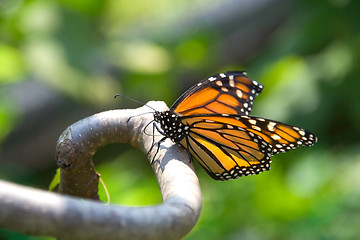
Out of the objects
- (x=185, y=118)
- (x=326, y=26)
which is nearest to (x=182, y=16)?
(x=326, y=26)

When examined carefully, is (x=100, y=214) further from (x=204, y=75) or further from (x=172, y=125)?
(x=204, y=75)

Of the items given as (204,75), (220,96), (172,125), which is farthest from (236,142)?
(204,75)

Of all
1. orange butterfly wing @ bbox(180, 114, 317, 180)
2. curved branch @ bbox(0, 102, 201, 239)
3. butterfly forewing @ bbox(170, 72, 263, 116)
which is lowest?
curved branch @ bbox(0, 102, 201, 239)

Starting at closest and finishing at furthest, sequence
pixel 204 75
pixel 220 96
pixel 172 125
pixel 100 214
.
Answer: pixel 100 214 → pixel 172 125 → pixel 220 96 → pixel 204 75

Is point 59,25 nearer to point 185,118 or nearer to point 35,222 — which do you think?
point 185,118

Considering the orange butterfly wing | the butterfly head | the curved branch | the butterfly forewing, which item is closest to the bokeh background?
the orange butterfly wing

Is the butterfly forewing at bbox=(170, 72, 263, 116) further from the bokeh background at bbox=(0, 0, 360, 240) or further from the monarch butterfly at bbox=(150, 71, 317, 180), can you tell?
the bokeh background at bbox=(0, 0, 360, 240)
